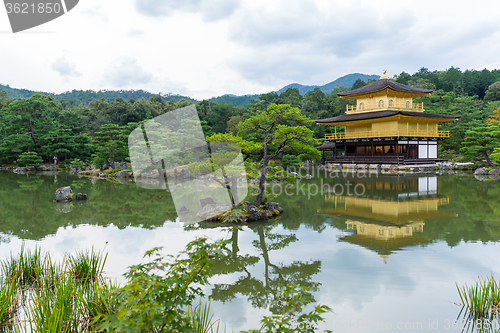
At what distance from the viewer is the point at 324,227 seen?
27.5ft

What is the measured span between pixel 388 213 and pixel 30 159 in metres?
28.7

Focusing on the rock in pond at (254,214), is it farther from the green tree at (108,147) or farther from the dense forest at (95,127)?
the green tree at (108,147)

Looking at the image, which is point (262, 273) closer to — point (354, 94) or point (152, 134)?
point (152, 134)

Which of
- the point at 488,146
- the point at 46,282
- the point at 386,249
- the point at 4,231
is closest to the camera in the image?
the point at 46,282

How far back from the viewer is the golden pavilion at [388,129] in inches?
956

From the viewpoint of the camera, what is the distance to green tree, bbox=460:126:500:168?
21312mm

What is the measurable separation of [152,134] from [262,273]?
18800 mm

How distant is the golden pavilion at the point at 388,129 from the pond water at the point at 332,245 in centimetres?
1157

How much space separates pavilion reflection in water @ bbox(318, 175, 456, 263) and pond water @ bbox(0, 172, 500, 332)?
0.03 metres

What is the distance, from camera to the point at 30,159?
88.2ft

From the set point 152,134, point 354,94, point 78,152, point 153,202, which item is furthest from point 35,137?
point 354,94

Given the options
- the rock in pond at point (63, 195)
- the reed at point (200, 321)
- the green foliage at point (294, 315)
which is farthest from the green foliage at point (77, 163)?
the green foliage at point (294, 315)
